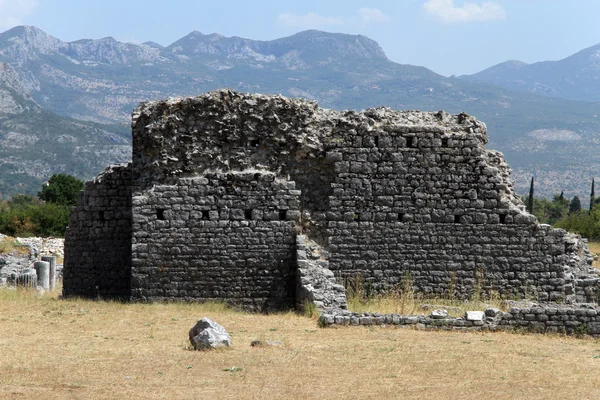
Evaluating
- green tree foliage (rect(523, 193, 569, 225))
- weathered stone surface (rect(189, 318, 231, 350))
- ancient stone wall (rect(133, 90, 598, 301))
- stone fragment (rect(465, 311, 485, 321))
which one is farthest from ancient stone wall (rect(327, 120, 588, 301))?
green tree foliage (rect(523, 193, 569, 225))

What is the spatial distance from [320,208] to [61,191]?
47.0 m

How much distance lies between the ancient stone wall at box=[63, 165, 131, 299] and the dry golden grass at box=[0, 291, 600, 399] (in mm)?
3190

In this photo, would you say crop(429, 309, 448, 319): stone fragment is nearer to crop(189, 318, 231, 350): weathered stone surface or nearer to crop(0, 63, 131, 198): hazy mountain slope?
crop(189, 318, 231, 350): weathered stone surface

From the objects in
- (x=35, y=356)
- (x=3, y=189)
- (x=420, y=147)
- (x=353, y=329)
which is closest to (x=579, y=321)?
(x=353, y=329)

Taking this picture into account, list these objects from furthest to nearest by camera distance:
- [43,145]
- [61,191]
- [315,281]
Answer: [43,145]
[61,191]
[315,281]

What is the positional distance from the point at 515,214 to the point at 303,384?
29.1 feet

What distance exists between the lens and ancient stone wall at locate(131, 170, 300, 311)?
61.7 feet

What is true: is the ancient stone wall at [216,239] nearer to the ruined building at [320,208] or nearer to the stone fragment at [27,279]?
the ruined building at [320,208]

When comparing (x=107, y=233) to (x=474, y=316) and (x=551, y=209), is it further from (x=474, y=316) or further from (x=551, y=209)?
(x=551, y=209)

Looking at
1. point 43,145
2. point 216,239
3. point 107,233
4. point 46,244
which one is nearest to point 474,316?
point 216,239

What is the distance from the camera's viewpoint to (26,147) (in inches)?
6452

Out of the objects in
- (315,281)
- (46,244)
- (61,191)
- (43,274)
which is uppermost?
(315,281)

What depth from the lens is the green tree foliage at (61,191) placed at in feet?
205

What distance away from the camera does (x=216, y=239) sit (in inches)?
741
